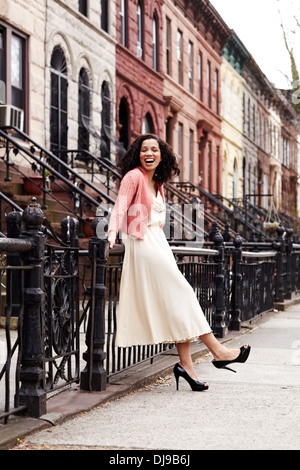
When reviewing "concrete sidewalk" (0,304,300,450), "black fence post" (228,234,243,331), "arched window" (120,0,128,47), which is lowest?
"concrete sidewalk" (0,304,300,450)

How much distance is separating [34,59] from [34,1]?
1280mm

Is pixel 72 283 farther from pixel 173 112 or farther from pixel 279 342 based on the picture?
pixel 173 112

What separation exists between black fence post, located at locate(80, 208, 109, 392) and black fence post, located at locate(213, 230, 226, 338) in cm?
372

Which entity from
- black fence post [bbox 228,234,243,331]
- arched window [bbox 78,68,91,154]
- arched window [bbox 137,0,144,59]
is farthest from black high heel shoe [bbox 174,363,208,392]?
arched window [bbox 137,0,144,59]

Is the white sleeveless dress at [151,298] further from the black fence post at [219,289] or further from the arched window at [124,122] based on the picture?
the arched window at [124,122]

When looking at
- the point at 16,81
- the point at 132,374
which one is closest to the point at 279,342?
the point at 132,374

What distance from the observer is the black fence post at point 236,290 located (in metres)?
11.2

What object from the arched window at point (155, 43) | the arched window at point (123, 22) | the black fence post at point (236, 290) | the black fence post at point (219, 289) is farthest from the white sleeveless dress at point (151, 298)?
the arched window at point (155, 43)

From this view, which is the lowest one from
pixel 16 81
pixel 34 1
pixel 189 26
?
pixel 16 81

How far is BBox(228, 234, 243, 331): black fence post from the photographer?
440 inches

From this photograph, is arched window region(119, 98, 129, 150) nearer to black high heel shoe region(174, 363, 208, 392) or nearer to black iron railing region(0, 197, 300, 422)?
black iron railing region(0, 197, 300, 422)

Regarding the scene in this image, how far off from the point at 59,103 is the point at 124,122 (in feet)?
18.8

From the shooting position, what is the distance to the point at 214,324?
1007cm

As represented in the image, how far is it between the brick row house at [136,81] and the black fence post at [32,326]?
1073 cm
